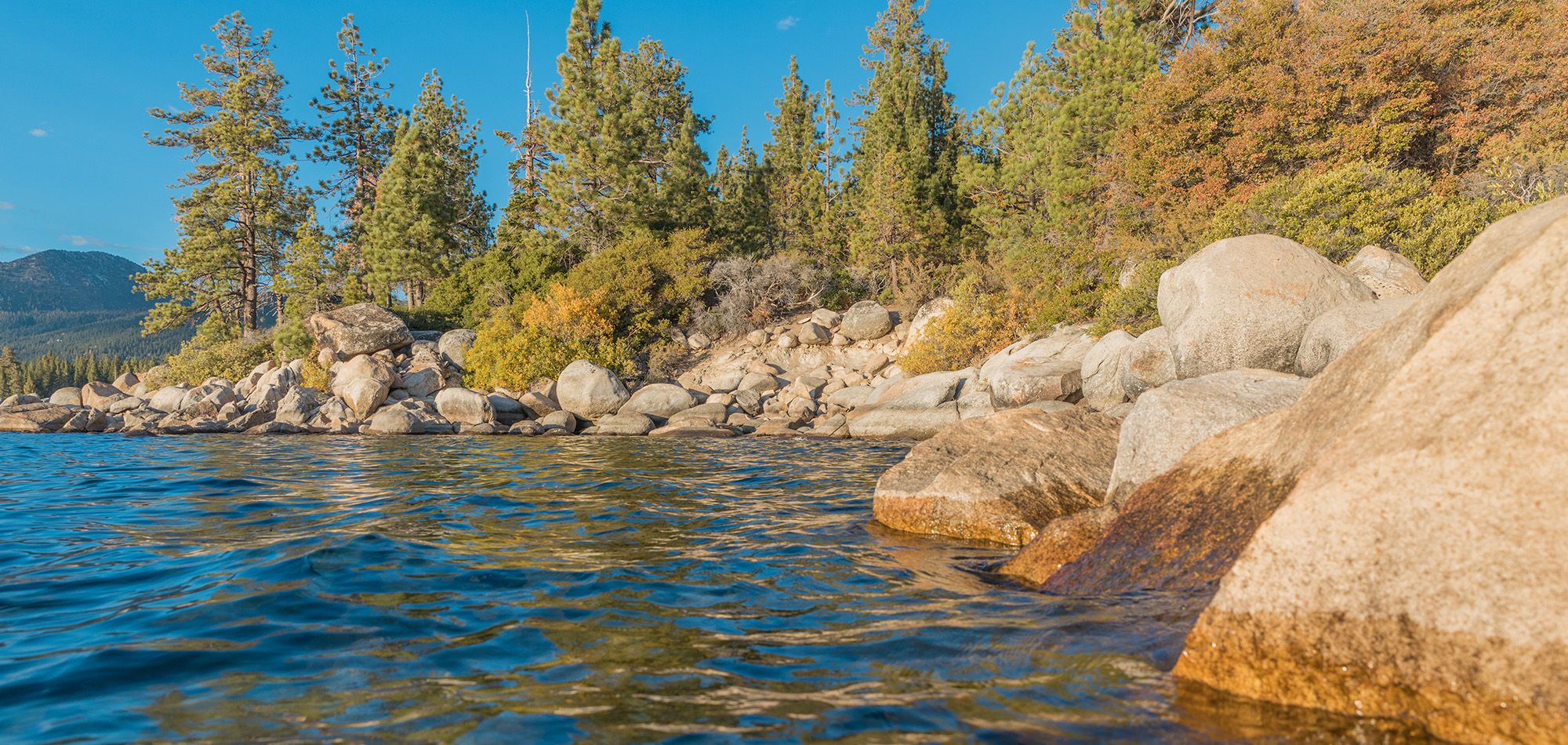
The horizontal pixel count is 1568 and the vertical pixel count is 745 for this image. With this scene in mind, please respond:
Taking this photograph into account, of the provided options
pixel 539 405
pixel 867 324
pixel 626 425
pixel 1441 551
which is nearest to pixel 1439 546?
pixel 1441 551

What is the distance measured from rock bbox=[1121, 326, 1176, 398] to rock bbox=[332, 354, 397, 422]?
19.2 metres

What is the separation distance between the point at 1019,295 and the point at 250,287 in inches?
1398

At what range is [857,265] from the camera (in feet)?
92.7

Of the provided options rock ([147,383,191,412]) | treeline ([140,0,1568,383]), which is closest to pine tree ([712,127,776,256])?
treeline ([140,0,1568,383])

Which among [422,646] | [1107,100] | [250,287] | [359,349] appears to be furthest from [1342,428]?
[250,287]

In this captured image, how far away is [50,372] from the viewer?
202ft

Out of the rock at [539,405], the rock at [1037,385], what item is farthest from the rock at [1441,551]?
the rock at [539,405]

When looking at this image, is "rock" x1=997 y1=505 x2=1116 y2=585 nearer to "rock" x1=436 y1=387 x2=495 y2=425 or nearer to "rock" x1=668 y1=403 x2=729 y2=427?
"rock" x1=668 y1=403 x2=729 y2=427

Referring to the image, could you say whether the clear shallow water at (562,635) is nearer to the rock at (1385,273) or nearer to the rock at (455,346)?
the rock at (1385,273)

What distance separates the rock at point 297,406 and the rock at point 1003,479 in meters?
19.3

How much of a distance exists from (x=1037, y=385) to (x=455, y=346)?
20.7 metres

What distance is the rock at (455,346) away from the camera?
25.0m

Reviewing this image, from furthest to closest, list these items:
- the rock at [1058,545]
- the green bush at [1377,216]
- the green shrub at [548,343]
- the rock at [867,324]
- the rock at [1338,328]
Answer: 1. the rock at [867,324]
2. the green shrub at [548,343]
3. the green bush at [1377,216]
4. the rock at [1338,328]
5. the rock at [1058,545]

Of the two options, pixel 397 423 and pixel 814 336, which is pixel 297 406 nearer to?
pixel 397 423
